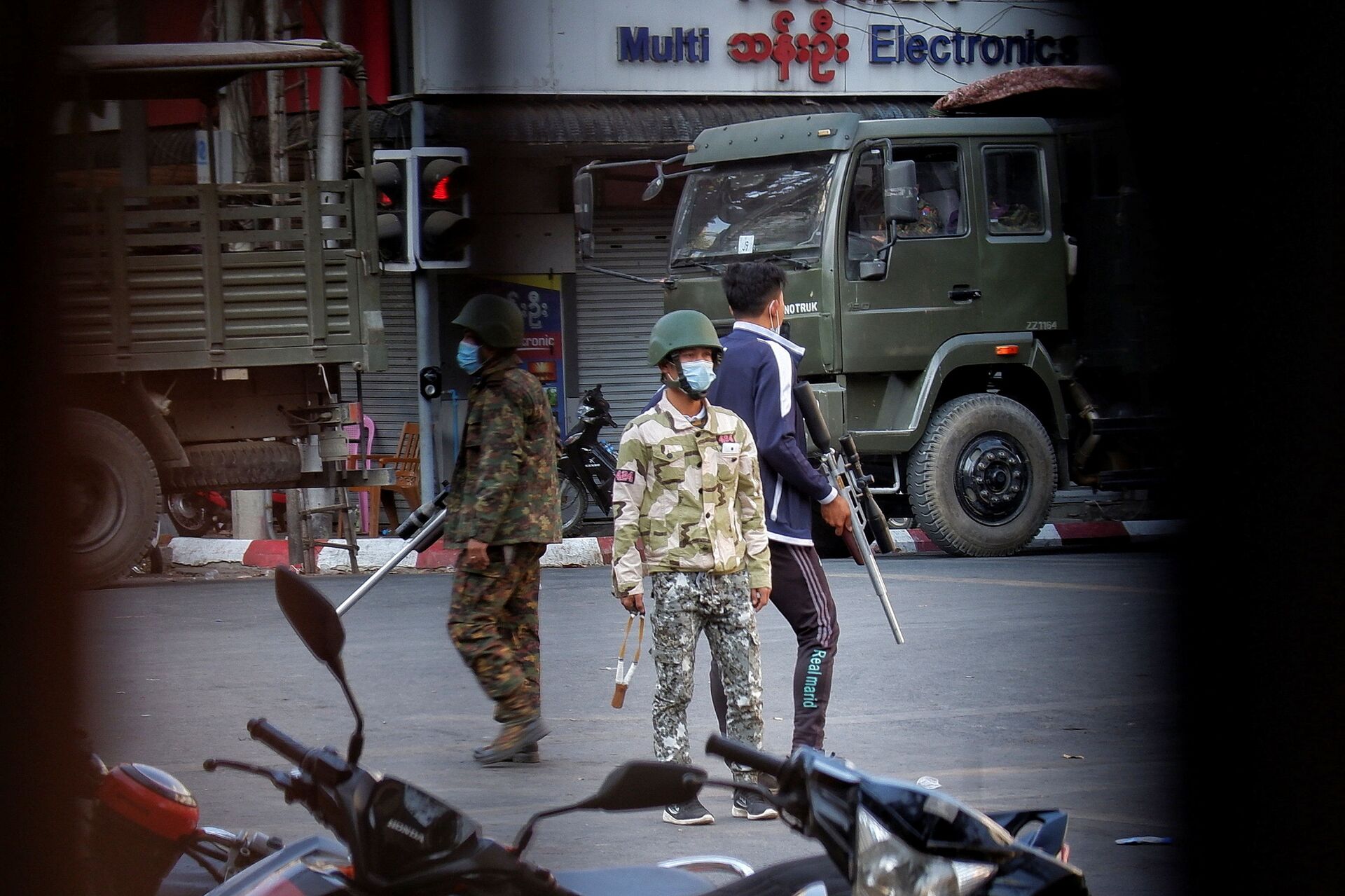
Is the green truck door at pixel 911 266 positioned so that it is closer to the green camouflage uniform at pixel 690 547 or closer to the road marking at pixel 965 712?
the road marking at pixel 965 712

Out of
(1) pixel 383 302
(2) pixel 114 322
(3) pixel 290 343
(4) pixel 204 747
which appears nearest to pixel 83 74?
(2) pixel 114 322

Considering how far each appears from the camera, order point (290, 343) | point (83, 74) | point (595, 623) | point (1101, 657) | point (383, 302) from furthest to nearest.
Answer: point (290, 343)
point (383, 302)
point (595, 623)
point (1101, 657)
point (83, 74)

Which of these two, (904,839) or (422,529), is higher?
(904,839)

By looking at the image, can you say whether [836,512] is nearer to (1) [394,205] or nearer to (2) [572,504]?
(1) [394,205]

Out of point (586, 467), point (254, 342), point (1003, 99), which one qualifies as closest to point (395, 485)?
Result: point (254, 342)

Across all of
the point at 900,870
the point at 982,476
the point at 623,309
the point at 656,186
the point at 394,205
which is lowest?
the point at 982,476

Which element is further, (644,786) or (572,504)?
(572,504)

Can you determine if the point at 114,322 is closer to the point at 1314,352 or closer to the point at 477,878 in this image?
the point at 477,878

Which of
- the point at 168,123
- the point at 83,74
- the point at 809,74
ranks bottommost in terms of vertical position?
the point at 83,74

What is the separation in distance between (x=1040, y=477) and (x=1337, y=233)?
843cm

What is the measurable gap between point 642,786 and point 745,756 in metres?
0.13

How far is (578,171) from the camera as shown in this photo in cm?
145

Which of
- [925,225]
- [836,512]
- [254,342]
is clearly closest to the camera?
[836,512]

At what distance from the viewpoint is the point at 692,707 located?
5.65 meters
